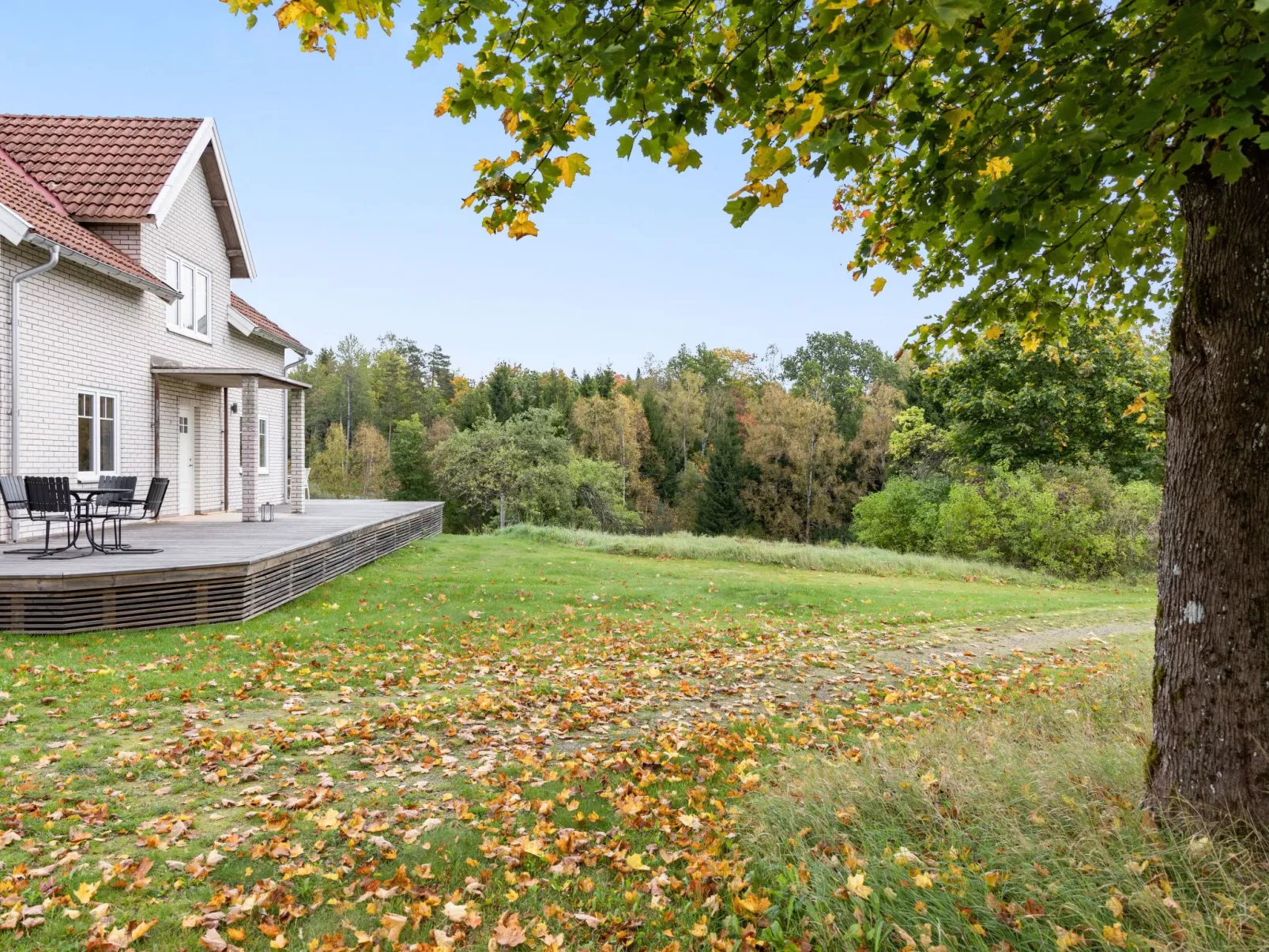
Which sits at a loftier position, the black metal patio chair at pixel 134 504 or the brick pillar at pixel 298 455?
the brick pillar at pixel 298 455

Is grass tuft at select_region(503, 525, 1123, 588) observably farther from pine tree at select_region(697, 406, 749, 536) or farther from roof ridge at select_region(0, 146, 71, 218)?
pine tree at select_region(697, 406, 749, 536)

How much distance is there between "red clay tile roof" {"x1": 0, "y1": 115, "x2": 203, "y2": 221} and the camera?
14.3 meters

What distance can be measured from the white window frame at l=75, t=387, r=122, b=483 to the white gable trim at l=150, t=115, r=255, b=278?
11.4ft

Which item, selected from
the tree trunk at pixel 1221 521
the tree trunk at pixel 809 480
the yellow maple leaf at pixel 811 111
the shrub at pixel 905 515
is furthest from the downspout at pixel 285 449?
the tree trunk at pixel 809 480

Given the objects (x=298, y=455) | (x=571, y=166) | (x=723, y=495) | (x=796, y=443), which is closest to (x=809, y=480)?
(x=796, y=443)

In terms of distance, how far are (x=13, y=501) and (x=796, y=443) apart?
3900cm

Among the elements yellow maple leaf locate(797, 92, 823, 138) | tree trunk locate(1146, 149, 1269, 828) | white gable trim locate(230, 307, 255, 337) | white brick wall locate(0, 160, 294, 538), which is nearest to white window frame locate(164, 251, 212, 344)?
white brick wall locate(0, 160, 294, 538)

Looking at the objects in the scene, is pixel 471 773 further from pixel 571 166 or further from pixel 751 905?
pixel 571 166

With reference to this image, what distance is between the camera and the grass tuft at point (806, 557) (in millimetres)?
18750

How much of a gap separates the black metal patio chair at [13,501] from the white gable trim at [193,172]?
20.3ft

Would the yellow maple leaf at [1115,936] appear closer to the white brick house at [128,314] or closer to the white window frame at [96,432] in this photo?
the white brick house at [128,314]

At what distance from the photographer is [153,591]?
8.59m

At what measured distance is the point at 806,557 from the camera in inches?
768

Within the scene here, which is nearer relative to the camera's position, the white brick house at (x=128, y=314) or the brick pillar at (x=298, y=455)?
the white brick house at (x=128, y=314)
